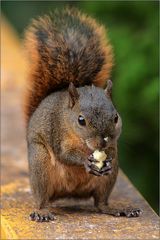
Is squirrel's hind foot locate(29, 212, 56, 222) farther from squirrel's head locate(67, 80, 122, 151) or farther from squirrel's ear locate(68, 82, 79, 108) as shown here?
squirrel's ear locate(68, 82, 79, 108)

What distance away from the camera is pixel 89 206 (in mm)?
4484

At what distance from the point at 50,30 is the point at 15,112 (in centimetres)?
172

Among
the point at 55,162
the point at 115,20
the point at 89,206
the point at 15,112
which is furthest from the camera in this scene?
the point at 115,20

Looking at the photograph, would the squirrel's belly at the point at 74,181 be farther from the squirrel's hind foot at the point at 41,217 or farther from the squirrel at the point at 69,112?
the squirrel's hind foot at the point at 41,217

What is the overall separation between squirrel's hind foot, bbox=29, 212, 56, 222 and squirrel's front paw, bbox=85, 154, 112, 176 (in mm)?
324

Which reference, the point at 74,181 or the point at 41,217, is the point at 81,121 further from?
the point at 41,217

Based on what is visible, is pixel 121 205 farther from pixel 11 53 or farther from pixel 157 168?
pixel 11 53

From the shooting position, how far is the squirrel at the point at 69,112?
4.00 m

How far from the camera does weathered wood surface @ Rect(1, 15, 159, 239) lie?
380 cm

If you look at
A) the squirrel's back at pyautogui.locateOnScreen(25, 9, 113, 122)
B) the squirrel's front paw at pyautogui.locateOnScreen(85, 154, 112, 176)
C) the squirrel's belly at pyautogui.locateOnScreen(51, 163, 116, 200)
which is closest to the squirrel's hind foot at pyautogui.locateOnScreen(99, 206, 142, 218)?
the squirrel's belly at pyautogui.locateOnScreen(51, 163, 116, 200)

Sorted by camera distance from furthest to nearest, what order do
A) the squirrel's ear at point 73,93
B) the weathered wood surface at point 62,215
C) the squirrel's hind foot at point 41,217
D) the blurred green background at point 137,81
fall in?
the blurred green background at point 137,81
the squirrel's ear at point 73,93
the squirrel's hind foot at point 41,217
the weathered wood surface at point 62,215

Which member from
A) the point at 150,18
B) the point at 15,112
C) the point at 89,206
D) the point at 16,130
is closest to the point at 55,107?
the point at 89,206

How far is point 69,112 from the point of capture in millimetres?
4191

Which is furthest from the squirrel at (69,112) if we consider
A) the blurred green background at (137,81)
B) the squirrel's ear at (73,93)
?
the blurred green background at (137,81)
